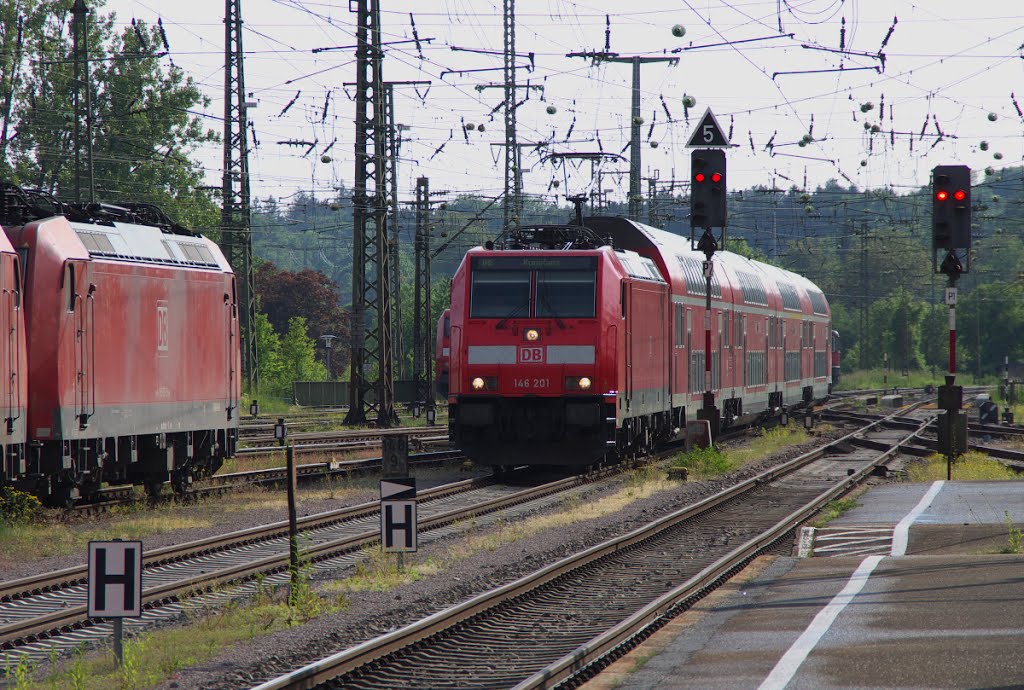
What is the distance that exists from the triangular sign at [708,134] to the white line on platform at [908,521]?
6.49m

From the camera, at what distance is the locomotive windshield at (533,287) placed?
76.8 feet

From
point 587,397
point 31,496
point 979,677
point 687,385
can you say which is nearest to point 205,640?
point 979,677

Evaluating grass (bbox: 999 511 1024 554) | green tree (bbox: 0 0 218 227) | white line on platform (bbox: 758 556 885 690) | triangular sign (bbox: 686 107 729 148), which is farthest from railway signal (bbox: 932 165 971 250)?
green tree (bbox: 0 0 218 227)

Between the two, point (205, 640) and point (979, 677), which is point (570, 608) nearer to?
point (205, 640)

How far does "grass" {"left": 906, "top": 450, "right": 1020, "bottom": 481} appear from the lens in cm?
2542

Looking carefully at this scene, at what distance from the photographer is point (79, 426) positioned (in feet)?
60.1

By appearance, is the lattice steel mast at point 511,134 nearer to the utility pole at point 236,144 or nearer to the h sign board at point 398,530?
the utility pole at point 236,144

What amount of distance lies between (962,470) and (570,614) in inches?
631

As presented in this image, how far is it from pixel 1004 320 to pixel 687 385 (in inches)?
2909

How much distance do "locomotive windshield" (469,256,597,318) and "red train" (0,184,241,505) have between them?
4145 millimetres

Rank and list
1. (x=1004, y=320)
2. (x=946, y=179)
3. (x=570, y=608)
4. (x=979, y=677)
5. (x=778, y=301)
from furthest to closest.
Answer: (x=1004, y=320), (x=778, y=301), (x=946, y=179), (x=570, y=608), (x=979, y=677)

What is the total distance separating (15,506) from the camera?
17.4 metres

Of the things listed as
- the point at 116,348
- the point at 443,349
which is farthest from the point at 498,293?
the point at 443,349

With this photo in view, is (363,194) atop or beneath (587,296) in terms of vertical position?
atop
